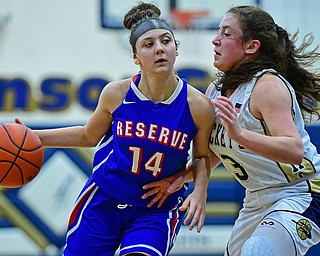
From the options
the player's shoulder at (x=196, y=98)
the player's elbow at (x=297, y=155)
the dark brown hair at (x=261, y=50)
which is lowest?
the player's elbow at (x=297, y=155)

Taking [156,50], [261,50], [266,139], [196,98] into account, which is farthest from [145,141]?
[261,50]

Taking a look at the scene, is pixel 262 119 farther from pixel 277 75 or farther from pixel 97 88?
pixel 97 88

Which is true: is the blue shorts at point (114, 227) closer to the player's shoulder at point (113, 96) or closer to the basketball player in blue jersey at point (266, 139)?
the basketball player in blue jersey at point (266, 139)

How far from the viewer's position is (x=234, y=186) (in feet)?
23.3

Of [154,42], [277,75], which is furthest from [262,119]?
[154,42]

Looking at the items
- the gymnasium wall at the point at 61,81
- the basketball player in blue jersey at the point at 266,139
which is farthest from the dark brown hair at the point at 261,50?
the gymnasium wall at the point at 61,81

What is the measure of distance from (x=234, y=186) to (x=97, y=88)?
1.66 metres

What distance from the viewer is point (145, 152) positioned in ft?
12.5

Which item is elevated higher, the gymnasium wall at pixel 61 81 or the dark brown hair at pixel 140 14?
the dark brown hair at pixel 140 14

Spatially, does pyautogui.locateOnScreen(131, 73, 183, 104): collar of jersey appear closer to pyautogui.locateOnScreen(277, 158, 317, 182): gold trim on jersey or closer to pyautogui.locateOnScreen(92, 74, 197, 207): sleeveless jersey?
pyautogui.locateOnScreen(92, 74, 197, 207): sleeveless jersey

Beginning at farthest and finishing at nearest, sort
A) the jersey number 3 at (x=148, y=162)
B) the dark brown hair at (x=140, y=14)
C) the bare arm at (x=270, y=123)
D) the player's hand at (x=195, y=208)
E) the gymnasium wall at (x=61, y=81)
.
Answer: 1. the gymnasium wall at (x=61, y=81)
2. the dark brown hair at (x=140, y=14)
3. the jersey number 3 at (x=148, y=162)
4. the player's hand at (x=195, y=208)
5. the bare arm at (x=270, y=123)

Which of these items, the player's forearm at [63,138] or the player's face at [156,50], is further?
the player's forearm at [63,138]

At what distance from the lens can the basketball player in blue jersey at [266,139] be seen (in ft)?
11.4

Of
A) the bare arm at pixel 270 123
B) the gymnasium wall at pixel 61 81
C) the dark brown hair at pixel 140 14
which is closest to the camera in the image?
the bare arm at pixel 270 123
